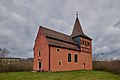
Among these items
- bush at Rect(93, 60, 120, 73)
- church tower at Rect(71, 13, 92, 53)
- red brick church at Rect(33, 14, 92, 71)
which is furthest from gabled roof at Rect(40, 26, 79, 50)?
bush at Rect(93, 60, 120, 73)

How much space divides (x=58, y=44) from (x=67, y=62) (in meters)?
4.32

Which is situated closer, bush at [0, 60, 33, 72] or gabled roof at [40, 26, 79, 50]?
gabled roof at [40, 26, 79, 50]

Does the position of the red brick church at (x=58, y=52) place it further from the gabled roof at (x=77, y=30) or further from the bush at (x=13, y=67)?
the bush at (x=13, y=67)

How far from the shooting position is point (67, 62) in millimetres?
27141

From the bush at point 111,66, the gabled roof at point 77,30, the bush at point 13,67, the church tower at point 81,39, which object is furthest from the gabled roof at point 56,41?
the bush at point 13,67

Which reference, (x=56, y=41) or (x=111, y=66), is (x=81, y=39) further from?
(x=111, y=66)

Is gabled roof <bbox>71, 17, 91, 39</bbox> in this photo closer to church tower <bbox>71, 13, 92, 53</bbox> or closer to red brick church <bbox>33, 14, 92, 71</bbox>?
church tower <bbox>71, 13, 92, 53</bbox>

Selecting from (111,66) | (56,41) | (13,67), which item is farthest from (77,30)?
(13,67)

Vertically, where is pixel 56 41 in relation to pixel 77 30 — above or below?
below

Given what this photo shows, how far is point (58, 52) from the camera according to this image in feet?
83.8

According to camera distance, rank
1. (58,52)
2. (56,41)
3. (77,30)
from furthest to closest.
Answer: (77,30), (56,41), (58,52)

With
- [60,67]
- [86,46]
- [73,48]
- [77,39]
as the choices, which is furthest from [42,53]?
[86,46]

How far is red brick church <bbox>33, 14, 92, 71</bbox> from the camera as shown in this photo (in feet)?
79.5

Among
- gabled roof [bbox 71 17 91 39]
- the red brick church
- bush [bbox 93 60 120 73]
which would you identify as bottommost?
bush [bbox 93 60 120 73]
